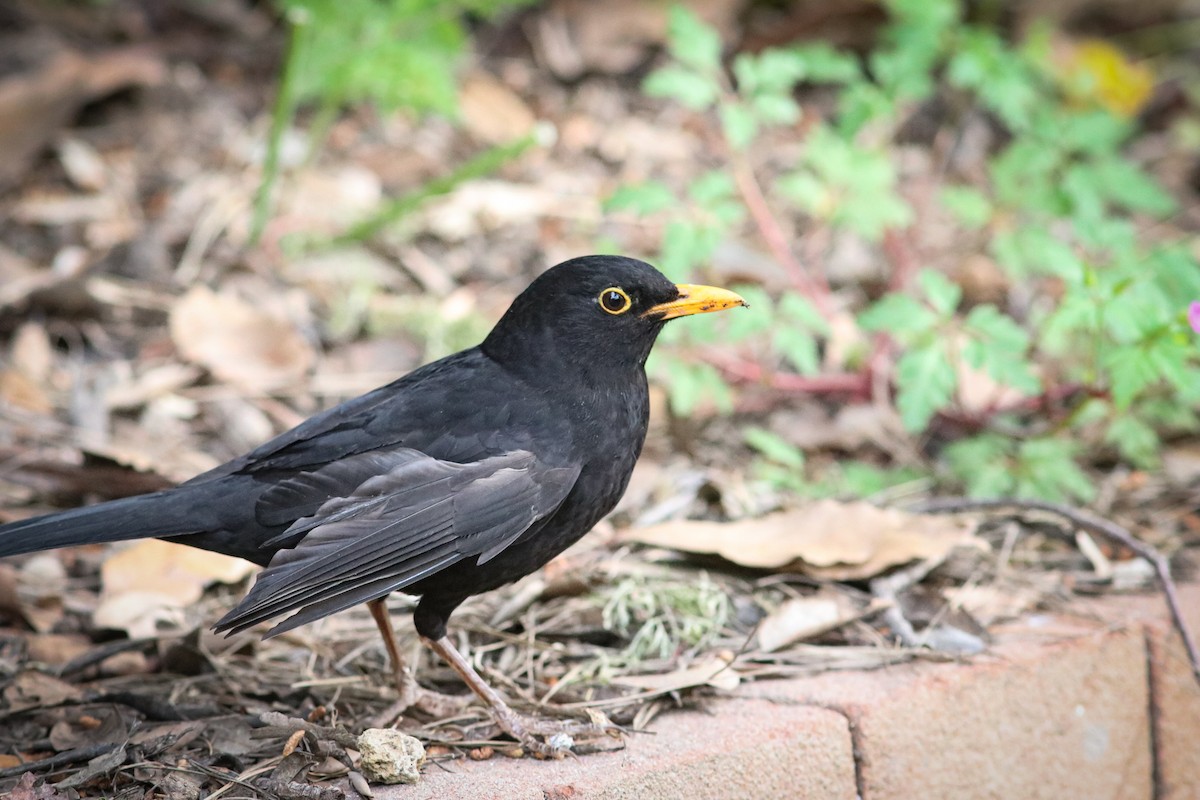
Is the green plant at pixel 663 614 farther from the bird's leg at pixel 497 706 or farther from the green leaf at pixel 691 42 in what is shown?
the green leaf at pixel 691 42

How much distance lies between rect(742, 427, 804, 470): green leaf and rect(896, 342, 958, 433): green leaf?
717mm

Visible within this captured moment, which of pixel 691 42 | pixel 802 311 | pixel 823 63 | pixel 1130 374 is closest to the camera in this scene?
pixel 1130 374

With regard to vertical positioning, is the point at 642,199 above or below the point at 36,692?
above

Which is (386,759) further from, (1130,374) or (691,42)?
(691,42)

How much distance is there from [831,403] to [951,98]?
9.76 ft

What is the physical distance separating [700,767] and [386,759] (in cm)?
75

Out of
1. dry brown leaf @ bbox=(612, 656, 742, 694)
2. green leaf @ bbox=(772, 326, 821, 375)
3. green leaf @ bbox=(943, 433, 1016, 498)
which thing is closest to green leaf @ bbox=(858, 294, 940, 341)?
green leaf @ bbox=(772, 326, 821, 375)

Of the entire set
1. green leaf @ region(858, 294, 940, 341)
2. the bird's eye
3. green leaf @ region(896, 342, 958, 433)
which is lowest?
green leaf @ region(896, 342, 958, 433)

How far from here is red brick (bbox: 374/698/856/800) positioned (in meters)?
3.00

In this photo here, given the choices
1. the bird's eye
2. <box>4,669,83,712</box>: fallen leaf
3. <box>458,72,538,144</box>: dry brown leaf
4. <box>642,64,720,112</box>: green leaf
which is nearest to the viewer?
<box>4,669,83,712</box>: fallen leaf

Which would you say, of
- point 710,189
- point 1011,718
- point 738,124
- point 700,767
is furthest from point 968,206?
point 700,767

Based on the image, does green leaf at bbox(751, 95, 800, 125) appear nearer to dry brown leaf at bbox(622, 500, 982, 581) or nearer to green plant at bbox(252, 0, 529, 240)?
green plant at bbox(252, 0, 529, 240)

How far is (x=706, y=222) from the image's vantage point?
16.4 ft

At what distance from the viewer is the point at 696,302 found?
368cm
